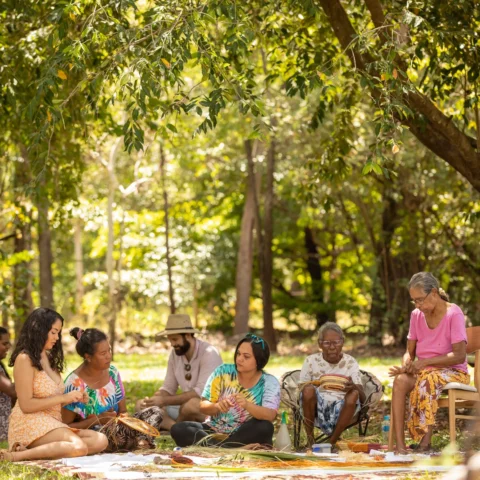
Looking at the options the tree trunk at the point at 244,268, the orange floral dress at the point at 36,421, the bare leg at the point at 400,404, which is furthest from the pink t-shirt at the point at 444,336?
the tree trunk at the point at 244,268

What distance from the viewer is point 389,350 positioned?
64.2 ft

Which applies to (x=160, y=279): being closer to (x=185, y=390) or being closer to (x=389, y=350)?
(x=389, y=350)

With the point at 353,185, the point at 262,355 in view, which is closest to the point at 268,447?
the point at 262,355

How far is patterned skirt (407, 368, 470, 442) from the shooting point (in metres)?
6.80

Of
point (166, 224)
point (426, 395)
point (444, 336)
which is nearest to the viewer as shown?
point (426, 395)

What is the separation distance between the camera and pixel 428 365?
6949mm

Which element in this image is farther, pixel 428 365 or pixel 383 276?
pixel 383 276

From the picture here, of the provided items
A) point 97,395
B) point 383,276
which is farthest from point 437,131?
point 383,276

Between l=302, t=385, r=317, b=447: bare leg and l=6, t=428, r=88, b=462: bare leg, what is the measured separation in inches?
67.5

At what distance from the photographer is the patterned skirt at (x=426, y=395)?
680cm

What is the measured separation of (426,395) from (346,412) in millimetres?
648

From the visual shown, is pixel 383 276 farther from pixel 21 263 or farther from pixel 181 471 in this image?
pixel 181 471

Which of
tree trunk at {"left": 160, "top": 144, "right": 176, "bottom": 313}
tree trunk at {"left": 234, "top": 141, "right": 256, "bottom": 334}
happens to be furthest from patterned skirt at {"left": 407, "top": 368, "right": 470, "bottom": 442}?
tree trunk at {"left": 234, "top": 141, "right": 256, "bottom": 334}

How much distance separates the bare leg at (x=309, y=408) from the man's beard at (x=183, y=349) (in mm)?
1387
